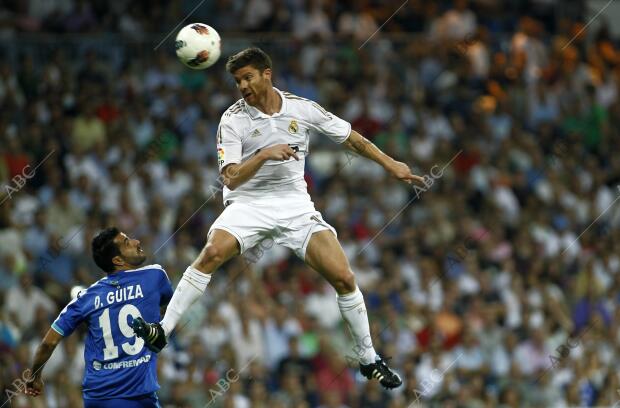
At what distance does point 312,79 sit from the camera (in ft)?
61.7

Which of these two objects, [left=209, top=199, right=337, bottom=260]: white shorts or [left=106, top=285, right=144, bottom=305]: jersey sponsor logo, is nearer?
[left=106, top=285, right=144, bottom=305]: jersey sponsor logo

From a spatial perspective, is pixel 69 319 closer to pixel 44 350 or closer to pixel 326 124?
pixel 44 350

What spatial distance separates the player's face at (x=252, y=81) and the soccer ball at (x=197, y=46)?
0.30 m

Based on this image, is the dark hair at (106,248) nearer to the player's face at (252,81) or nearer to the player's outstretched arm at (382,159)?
the player's face at (252,81)

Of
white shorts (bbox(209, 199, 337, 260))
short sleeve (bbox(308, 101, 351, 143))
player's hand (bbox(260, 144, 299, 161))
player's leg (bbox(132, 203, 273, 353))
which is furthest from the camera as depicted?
short sleeve (bbox(308, 101, 351, 143))

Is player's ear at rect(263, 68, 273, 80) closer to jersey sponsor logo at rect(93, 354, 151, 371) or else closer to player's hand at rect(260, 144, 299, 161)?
player's hand at rect(260, 144, 299, 161)


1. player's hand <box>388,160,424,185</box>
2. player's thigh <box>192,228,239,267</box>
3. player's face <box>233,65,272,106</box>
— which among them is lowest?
player's thigh <box>192,228,239,267</box>

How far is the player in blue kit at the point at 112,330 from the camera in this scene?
31.9ft

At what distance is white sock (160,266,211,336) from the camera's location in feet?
31.8

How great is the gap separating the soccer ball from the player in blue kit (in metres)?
1.43

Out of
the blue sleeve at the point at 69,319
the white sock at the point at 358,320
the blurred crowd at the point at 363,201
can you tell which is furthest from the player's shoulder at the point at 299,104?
the blurred crowd at the point at 363,201

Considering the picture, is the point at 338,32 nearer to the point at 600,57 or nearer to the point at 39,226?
the point at 600,57

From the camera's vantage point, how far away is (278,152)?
30.2ft

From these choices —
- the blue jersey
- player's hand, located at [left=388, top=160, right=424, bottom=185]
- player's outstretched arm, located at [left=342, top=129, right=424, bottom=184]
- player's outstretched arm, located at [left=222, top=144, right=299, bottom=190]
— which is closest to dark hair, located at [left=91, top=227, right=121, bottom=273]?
the blue jersey
